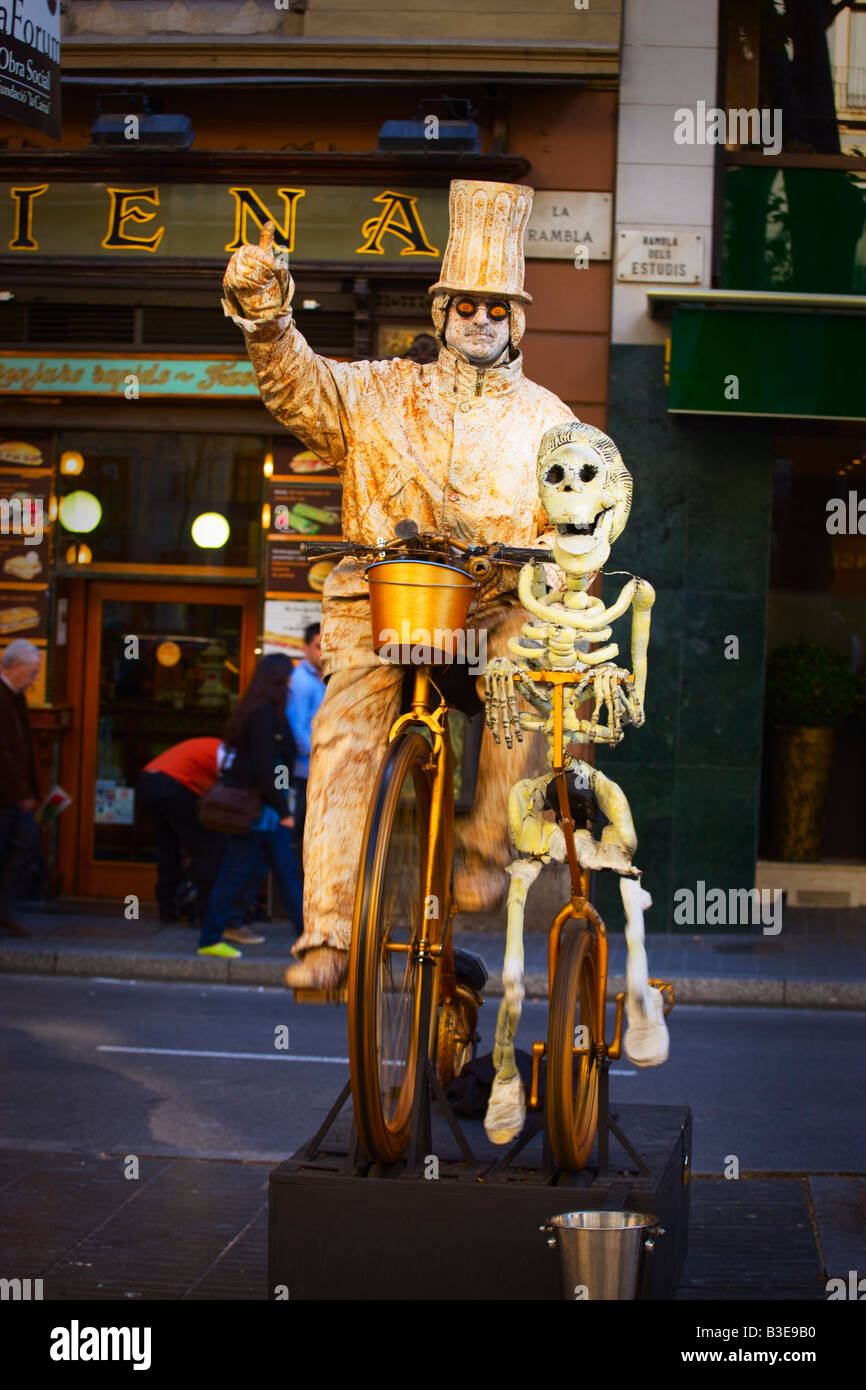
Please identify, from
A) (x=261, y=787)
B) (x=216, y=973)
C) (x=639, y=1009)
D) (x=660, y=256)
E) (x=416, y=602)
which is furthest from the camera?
(x=660, y=256)

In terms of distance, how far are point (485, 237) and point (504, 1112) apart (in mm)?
2357

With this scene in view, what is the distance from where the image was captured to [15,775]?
36.8 ft

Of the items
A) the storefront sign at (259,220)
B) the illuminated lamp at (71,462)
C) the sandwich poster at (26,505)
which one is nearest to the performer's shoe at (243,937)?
the sandwich poster at (26,505)

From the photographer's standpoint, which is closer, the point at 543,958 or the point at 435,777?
the point at 435,777

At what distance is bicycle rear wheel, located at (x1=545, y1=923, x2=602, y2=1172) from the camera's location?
429cm

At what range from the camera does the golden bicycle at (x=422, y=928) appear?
421cm

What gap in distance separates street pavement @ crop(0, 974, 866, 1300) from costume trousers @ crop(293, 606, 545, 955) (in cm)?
135

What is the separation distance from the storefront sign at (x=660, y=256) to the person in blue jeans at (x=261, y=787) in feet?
12.5

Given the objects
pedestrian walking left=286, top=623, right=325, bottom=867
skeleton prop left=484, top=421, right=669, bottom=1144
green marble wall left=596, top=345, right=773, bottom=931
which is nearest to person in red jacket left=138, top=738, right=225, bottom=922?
pedestrian walking left=286, top=623, right=325, bottom=867

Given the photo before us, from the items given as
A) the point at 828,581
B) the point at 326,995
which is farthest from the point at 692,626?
the point at 326,995

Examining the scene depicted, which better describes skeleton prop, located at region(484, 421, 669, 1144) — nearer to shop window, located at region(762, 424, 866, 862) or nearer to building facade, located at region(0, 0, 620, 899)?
building facade, located at region(0, 0, 620, 899)

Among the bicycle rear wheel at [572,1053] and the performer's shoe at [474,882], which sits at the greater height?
the performer's shoe at [474,882]

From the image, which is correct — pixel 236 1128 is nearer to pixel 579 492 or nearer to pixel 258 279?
pixel 579 492

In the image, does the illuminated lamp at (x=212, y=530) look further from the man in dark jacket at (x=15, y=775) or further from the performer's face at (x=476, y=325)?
the performer's face at (x=476, y=325)
